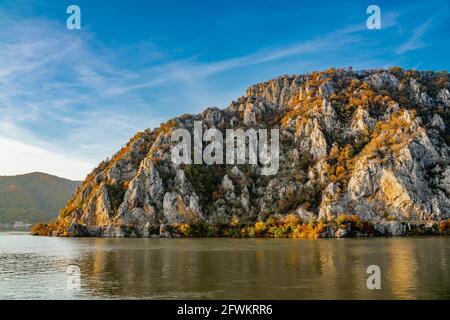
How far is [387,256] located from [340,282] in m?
33.3

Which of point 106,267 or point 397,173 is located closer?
point 106,267

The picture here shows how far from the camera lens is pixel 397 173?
195 m

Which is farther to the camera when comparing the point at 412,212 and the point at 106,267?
the point at 412,212

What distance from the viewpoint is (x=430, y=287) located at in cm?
4703

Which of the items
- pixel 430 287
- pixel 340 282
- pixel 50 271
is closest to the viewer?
pixel 430 287

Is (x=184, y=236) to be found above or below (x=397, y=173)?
below

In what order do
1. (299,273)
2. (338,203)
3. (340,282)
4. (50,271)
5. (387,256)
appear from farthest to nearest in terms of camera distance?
(338,203)
(387,256)
(50,271)
(299,273)
(340,282)

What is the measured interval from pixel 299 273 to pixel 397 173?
15076 centimetres

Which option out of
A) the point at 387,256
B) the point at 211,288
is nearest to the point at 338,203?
the point at 387,256

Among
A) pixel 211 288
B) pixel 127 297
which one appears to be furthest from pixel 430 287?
pixel 127 297

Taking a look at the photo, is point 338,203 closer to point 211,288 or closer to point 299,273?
point 299,273

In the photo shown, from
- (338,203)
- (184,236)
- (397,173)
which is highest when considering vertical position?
(397,173)

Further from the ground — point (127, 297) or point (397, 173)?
point (397, 173)
